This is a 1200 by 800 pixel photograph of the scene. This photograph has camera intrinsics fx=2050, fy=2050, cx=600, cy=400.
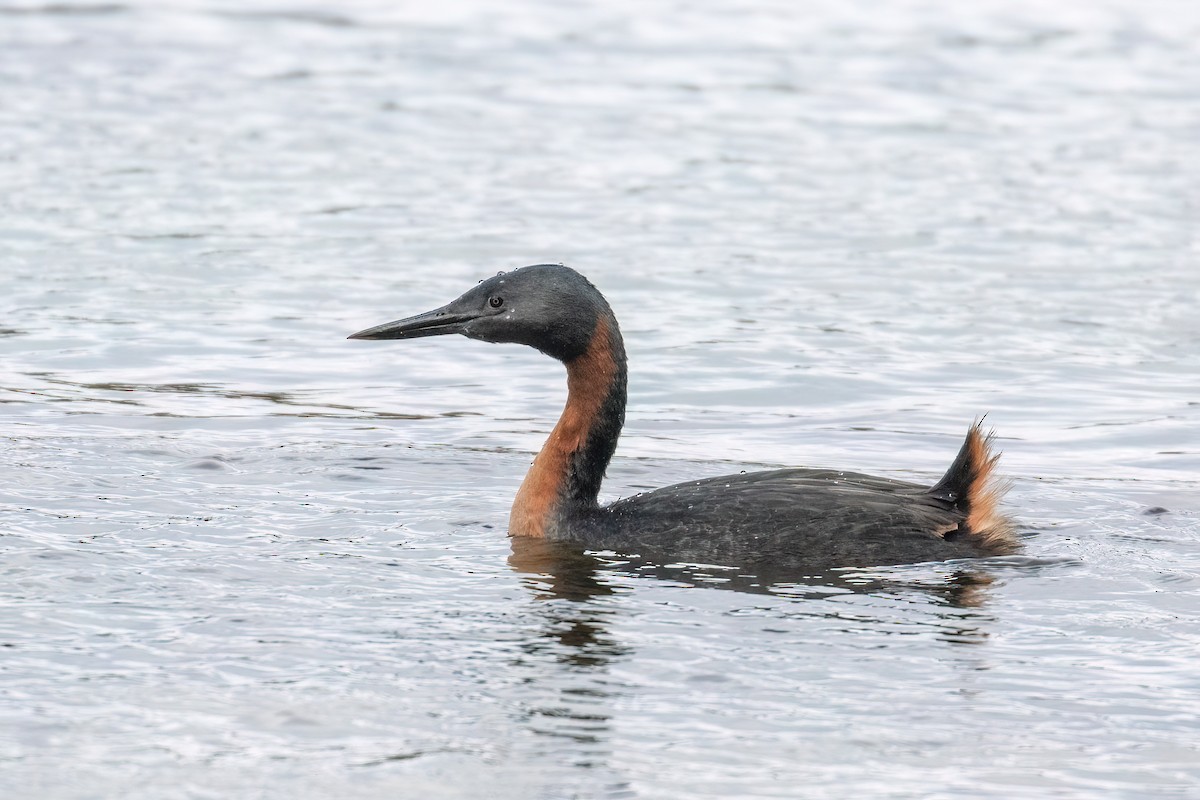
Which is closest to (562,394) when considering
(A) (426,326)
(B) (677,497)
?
(A) (426,326)

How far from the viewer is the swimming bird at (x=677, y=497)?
838cm

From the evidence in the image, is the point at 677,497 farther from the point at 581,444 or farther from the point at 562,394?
the point at 562,394

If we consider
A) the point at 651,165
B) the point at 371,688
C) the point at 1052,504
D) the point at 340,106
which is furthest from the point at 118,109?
the point at 371,688

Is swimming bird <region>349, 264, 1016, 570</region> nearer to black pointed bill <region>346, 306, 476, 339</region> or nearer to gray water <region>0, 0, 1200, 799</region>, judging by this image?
black pointed bill <region>346, 306, 476, 339</region>

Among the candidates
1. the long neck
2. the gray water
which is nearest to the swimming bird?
the long neck

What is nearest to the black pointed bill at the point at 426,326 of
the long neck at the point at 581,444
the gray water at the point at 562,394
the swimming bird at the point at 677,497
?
the swimming bird at the point at 677,497

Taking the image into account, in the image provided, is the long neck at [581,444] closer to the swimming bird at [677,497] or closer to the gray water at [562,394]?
the swimming bird at [677,497]

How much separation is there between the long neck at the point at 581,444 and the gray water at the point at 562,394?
25 centimetres

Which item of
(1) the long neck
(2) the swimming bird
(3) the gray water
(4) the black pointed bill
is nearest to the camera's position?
(3) the gray water

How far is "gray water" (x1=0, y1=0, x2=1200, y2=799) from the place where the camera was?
6.39 meters

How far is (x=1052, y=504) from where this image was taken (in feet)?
31.3

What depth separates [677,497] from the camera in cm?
863

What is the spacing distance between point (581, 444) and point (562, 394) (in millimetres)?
3214

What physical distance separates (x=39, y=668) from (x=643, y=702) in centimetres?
201
